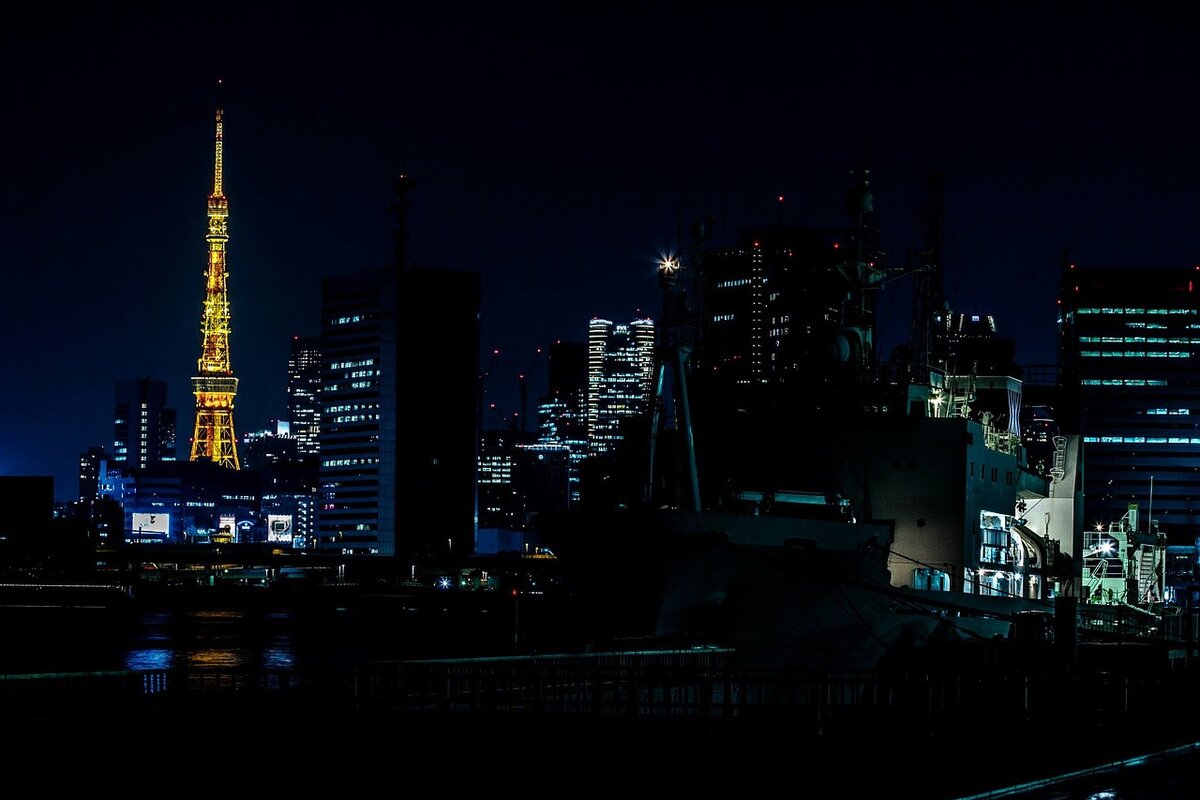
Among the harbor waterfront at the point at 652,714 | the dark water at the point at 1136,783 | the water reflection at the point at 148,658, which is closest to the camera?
the dark water at the point at 1136,783

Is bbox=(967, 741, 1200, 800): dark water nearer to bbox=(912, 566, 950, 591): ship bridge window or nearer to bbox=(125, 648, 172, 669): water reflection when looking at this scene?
bbox=(912, 566, 950, 591): ship bridge window

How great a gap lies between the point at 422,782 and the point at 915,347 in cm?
3411

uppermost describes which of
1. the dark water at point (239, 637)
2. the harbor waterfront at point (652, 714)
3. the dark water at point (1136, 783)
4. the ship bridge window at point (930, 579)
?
the ship bridge window at point (930, 579)

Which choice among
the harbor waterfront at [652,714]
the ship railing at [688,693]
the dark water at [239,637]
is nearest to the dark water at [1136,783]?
the harbor waterfront at [652,714]

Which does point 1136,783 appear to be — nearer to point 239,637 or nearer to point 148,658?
point 148,658

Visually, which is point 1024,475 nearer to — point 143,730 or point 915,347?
point 915,347

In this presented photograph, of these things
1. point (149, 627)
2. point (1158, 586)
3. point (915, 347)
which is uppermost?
point (915, 347)

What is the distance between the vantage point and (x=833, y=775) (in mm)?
29547

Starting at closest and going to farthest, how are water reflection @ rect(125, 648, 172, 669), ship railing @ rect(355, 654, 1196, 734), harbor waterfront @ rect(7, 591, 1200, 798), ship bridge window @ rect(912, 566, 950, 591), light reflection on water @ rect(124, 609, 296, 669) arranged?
harbor waterfront @ rect(7, 591, 1200, 798) → ship railing @ rect(355, 654, 1196, 734) → ship bridge window @ rect(912, 566, 950, 591) → water reflection @ rect(125, 648, 172, 669) → light reflection on water @ rect(124, 609, 296, 669)

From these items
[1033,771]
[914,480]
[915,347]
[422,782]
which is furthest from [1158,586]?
[422,782]

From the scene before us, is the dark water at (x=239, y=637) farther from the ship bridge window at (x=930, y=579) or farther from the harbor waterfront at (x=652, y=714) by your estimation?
the harbor waterfront at (x=652, y=714)

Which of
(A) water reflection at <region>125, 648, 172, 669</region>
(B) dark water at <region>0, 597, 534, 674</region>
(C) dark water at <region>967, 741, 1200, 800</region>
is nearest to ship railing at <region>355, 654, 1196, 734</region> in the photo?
(C) dark water at <region>967, 741, 1200, 800</region>

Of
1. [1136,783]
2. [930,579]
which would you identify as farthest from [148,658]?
[1136,783]

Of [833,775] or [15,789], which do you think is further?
[833,775]
